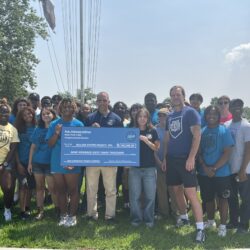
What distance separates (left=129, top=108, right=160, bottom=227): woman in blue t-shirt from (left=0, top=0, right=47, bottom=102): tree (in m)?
25.3

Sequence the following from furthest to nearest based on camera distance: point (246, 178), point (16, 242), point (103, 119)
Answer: point (103, 119) < point (246, 178) < point (16, 242)

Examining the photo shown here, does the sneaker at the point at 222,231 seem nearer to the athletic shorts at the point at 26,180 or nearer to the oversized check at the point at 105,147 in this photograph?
the oversized check at the point at 105,147

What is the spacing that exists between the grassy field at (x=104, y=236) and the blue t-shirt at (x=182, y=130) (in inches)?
50.3

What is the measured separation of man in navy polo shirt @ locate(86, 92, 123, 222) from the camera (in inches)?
246

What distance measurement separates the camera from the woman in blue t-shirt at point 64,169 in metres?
6.02

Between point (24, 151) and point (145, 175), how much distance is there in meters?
2.15

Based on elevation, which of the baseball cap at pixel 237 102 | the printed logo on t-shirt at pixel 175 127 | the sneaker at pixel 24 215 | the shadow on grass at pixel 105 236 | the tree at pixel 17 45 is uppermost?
the tree at pixel 17 45

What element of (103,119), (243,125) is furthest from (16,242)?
(243,125)

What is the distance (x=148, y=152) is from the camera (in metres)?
6.21

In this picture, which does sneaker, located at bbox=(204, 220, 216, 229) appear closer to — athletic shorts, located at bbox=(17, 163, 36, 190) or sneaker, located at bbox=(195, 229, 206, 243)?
sneaker, located at bbox=(195, 229, 206, 243)

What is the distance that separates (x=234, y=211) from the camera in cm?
605

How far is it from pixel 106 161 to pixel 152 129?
0.93 meters

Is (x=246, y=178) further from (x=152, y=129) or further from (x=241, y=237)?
(x=152, y=129)

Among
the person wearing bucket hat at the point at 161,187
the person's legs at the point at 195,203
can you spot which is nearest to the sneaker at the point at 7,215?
the person wearing bucket hat at the point at 161,187
